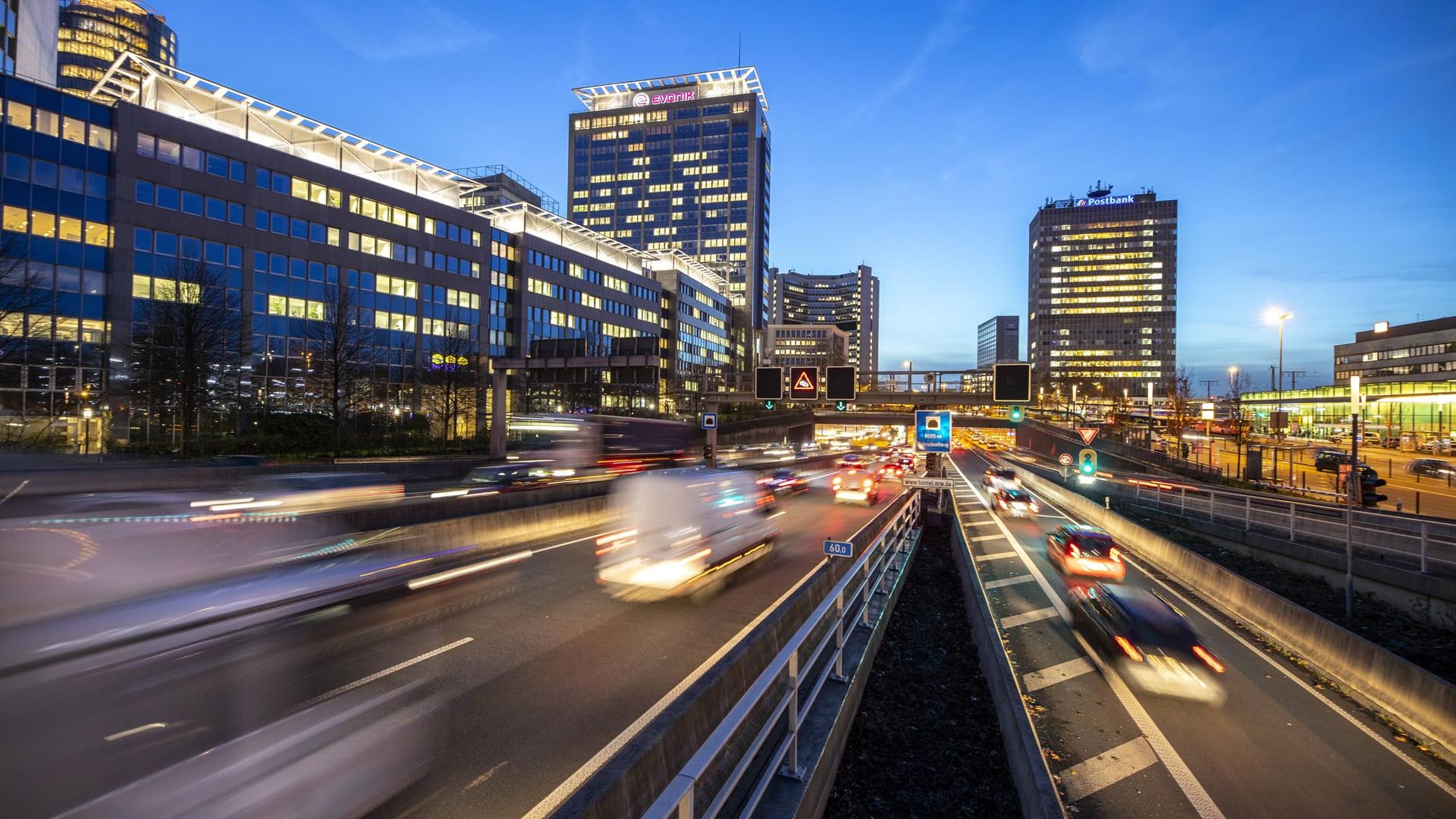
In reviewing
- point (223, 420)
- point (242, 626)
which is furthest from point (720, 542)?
point (223, 420)

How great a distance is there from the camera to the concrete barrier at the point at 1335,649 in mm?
8102

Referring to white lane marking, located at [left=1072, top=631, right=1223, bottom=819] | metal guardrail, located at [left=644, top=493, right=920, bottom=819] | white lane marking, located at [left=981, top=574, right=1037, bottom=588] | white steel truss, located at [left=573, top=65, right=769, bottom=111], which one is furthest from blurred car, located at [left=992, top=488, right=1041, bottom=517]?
white steel truss, located at [left=573, top=65, right=769, bottom=111]

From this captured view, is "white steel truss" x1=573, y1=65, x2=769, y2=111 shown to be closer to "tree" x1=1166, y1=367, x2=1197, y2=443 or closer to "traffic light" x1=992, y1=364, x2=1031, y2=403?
"tree" x1=1166, y1=367, x2=1197, y2=443

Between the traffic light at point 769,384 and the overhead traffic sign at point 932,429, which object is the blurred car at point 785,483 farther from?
the overhead traffic sign at point 932,429

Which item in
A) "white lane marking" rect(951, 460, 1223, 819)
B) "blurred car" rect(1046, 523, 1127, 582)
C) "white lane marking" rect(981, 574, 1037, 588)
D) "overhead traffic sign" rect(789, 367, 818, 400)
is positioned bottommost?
"white lane marking" rect(981, 574, 1037, 588)

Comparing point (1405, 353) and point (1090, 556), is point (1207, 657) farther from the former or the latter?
point (1405, 353)

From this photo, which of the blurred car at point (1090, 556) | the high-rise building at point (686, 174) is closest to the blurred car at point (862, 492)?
the blurred car at point (1090, 556)

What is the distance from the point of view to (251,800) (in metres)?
5.39

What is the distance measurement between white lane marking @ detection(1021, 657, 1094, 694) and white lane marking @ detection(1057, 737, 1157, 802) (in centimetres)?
192

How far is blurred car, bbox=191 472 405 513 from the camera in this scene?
14039mm

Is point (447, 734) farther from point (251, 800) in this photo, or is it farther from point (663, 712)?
point (663, 712)

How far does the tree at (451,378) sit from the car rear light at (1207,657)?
45.6 m

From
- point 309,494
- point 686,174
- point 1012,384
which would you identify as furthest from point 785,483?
point 686,174

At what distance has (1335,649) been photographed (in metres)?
10.3
